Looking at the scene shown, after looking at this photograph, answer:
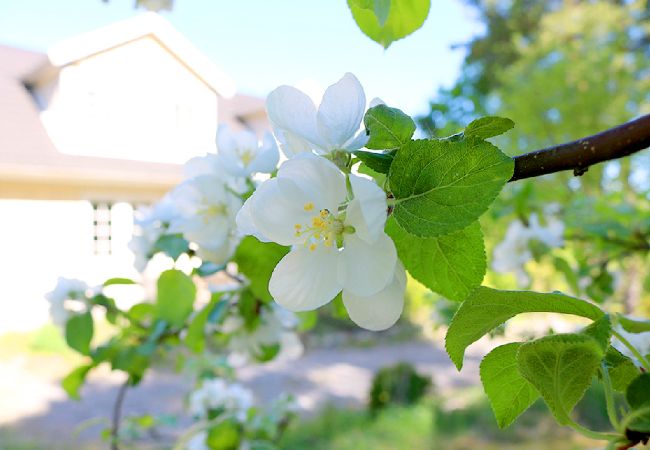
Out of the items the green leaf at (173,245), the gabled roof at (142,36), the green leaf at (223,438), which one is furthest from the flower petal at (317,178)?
the gabled roof at (142,36)

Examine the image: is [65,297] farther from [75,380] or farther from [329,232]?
[329,232]

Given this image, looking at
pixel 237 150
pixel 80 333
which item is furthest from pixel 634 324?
pixel 80 333

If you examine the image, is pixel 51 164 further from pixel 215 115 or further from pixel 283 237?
pixel 283 237

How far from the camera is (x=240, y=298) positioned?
60 centimetres

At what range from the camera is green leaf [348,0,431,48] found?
0.93 feet

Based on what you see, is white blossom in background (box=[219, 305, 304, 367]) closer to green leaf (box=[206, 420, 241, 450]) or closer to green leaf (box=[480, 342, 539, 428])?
green leaf (box=[206, 420, 241, 450])

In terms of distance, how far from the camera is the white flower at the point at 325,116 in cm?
24

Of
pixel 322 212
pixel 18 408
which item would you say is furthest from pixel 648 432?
pixel 18 408

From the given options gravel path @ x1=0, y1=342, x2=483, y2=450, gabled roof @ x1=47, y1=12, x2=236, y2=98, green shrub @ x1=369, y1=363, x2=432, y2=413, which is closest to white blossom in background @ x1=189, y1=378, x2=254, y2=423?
gravel path @ x1=0, y1=342, x2=483, y2=450

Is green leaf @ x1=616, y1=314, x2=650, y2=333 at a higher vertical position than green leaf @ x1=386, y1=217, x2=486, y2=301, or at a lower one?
lower

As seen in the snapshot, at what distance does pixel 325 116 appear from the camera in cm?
24

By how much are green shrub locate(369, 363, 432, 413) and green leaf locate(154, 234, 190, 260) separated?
123 inches

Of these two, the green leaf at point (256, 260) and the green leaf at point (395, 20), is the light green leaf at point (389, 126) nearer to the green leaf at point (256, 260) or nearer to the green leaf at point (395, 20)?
the green leaf at point (395, 20)

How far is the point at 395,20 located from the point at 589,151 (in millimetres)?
136
